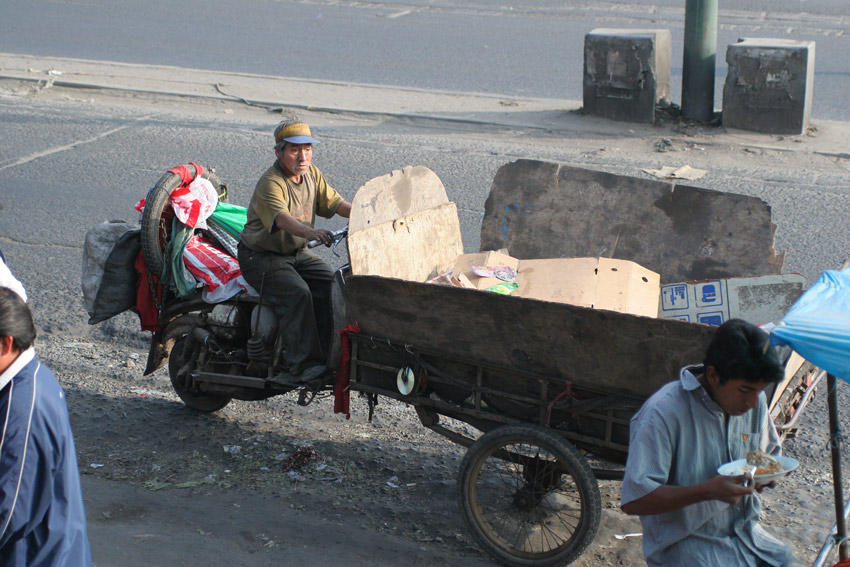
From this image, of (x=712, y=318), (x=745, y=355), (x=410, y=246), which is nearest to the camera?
(x=745, y=355)

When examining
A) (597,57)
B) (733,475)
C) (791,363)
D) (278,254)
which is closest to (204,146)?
(597,57)

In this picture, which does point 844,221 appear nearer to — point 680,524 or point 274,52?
point 680,524

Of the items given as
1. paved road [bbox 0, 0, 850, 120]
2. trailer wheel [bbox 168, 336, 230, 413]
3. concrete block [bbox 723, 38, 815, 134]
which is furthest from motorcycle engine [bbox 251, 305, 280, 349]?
paved road [bbox 0, 0, 850, 120]

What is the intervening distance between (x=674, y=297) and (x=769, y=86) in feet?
20.9

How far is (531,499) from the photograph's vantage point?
400 cm

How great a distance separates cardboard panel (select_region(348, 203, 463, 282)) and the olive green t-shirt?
475 millimetres

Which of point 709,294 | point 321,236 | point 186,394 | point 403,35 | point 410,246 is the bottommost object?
point 186,394

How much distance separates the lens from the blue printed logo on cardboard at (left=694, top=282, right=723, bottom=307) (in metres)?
4.14

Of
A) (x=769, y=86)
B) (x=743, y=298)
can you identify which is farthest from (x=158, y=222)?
(x=769, y=86)

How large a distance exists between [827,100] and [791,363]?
9.07 m

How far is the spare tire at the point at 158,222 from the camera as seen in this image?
4625mm

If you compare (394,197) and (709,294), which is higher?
(394,197)

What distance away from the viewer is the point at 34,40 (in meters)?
14.5

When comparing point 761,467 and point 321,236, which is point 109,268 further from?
point 761,467
